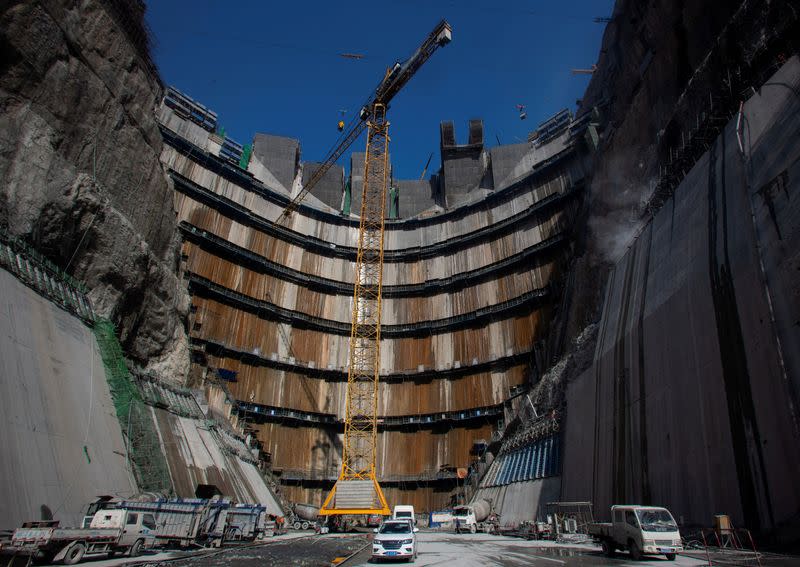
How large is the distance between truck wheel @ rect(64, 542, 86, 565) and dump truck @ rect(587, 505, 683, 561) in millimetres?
16301

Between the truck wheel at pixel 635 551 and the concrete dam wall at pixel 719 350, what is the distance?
258 cm

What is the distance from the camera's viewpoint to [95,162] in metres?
28.1

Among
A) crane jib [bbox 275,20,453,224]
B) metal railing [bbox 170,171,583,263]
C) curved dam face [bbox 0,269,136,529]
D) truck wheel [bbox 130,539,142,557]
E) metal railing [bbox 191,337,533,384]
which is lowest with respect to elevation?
truck wheel [bbox 130,539,142,557]

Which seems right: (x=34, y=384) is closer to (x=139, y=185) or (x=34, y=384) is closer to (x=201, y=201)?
(x=139, y=185)

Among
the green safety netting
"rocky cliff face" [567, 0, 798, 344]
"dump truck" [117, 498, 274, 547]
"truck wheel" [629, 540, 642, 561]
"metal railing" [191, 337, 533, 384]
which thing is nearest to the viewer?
"truck wheel" [629, 540, 642, 561]

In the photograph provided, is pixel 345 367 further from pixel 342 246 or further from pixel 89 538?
pixel 89 538

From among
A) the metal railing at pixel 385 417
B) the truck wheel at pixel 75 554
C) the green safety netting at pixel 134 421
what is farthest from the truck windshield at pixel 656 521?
the metal railing at pixel 385 417

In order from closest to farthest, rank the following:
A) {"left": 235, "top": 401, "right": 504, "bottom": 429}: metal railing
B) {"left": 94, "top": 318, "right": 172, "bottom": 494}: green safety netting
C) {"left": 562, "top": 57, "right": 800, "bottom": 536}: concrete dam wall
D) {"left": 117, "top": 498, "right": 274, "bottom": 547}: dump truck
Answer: {"left": 562, "top": 57, "right": 800, "bottom": 536}: concrete dam wall → {"left": 117, "top": 498, "right": 274, "bottom": 547}: dump truck → {"left": 94, "top": 318, "right": 172, "bottom": 494}: green safety netting → {"left": 235, "top": 401, "right": 504, "bottom": 429}: metal railing

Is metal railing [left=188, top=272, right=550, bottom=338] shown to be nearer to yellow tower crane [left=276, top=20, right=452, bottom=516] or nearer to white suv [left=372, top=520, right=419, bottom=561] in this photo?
yellow tower crane [left=276, top=20, right=452, bottom=516]

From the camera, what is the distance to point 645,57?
3991 cm

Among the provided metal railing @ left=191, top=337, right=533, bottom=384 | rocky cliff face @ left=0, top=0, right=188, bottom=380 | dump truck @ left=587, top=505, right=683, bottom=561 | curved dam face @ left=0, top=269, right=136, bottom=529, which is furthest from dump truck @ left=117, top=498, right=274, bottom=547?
metal railing @ left=191, top=337, right=533, bottom=384

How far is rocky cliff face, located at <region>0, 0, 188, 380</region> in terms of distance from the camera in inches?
893

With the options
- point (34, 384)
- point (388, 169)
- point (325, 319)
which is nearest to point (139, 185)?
point (34, 384)

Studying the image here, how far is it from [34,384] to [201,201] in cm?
3793
